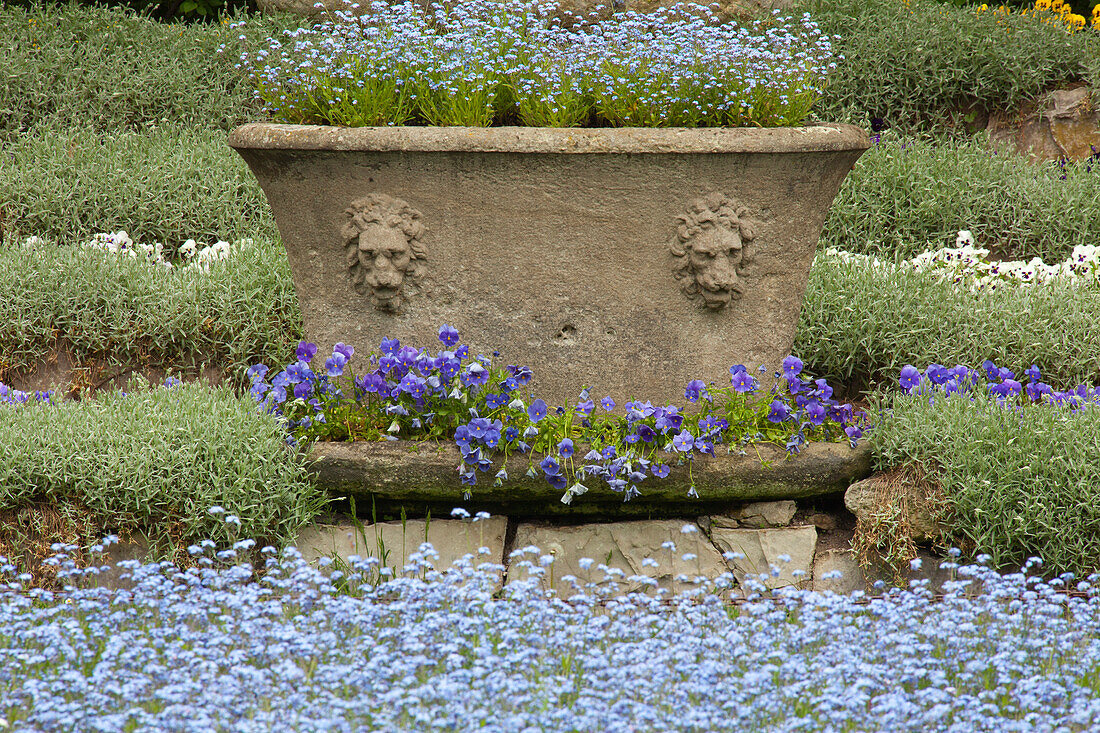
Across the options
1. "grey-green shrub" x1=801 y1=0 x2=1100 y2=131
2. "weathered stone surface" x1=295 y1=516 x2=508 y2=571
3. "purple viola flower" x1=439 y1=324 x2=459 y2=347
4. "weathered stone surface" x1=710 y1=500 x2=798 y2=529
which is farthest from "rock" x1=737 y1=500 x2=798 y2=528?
"grey-green shrub" x1=801 y1=0 x2=1100 y2=131

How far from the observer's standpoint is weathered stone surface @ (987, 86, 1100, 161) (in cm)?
533

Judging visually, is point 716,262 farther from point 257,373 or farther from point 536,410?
point 257,373

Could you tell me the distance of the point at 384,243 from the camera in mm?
3137

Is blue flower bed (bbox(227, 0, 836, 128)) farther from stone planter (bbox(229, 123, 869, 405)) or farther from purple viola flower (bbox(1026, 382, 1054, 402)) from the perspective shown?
purple viola flower (bbox(1026, 382, 1054, 402))

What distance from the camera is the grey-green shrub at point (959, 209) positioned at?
455 cm

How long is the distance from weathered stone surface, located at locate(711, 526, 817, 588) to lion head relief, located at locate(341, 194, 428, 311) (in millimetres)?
1281

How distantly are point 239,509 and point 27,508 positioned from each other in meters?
0.63

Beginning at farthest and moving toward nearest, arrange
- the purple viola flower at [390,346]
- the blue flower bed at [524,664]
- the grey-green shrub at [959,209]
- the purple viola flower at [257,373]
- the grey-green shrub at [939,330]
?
the grey-green shrub at [959,209] → the grey-green shrub at [939,330] → the purple viola flower at [257,373] → the purple viola flower at [390,346] → the blue flower bed at [524,664]

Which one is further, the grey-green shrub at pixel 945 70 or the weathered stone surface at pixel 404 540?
the grey-green shrub at pixel 945 70

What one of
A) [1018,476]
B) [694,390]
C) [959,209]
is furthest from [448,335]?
[959,209]

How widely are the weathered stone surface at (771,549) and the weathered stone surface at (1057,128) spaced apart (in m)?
3.11

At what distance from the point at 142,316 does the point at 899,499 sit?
2.73 metres

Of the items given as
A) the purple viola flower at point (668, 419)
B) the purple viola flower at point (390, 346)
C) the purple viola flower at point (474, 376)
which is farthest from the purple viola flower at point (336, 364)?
the purple viola flower at point (668, 419)

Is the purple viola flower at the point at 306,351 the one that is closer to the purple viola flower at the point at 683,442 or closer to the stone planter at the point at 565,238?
the stone planter at the point at 565,238
